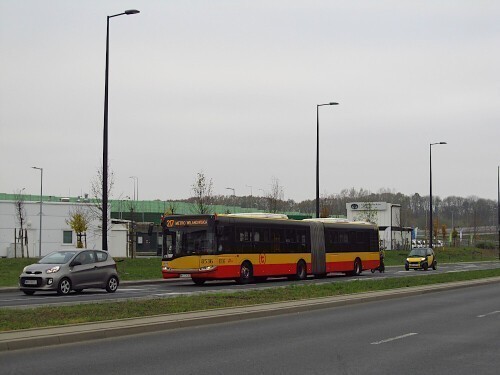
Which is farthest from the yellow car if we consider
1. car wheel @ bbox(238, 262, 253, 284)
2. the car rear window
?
the car rear window

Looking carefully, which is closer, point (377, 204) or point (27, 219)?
point (27, 219)

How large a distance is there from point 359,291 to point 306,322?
962 centimetres

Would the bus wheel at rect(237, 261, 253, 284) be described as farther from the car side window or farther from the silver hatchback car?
the car side window

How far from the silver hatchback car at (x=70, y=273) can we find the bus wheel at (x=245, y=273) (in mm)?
7477

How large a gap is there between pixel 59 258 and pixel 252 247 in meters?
10.7

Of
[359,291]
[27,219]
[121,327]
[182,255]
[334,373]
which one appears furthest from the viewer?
[27,219]

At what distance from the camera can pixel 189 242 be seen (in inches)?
1310

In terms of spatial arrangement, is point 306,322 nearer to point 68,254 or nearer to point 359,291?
point 359,291

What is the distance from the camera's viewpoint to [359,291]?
26828 mm

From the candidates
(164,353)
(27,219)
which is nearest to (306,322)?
(164,353)

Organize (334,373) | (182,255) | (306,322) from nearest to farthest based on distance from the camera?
(334,373), (306,322), (182,255)

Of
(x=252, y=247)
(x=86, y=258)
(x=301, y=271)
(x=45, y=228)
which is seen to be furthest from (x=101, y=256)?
(x=45, y=228)

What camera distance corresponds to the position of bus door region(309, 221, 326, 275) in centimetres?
4016

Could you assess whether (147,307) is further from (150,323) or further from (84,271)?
(84,271)
